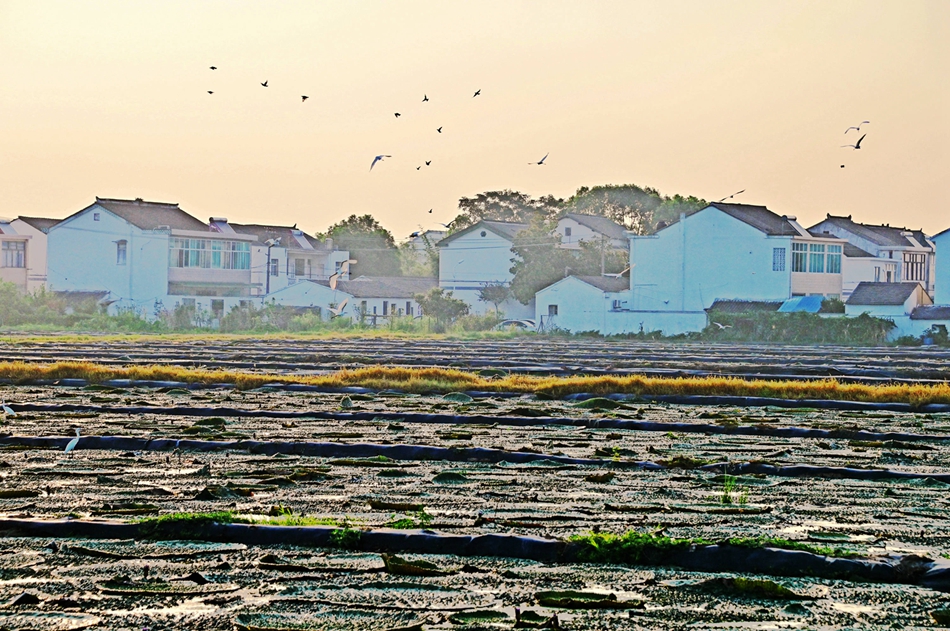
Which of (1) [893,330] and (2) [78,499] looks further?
(1) [893,330]

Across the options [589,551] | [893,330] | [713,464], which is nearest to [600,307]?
[893,330]

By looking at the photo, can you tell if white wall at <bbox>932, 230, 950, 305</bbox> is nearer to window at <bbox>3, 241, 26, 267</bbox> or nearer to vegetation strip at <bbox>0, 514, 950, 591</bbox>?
→ window at <bbox>3, 241, 26, 267</bbox>

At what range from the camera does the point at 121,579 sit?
6.30 m

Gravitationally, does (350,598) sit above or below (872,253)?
below

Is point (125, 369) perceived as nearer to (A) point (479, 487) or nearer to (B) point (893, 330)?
(A) point (479, 487)

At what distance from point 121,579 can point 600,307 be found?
43.5 metres

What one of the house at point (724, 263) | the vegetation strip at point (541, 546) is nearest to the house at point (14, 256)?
the house at point (724, 263)

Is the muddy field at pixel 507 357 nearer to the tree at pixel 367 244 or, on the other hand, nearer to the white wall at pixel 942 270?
the white wall at pixel 942 270

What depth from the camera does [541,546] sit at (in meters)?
6.85

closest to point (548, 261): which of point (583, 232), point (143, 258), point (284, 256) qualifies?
point (583, 232)

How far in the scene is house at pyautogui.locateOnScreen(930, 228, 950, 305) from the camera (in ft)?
154

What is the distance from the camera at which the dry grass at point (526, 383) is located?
1747 centimetres

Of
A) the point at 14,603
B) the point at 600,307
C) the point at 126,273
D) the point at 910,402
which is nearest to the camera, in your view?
the point at 14,603

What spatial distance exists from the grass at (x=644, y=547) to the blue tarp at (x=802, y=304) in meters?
41.5
